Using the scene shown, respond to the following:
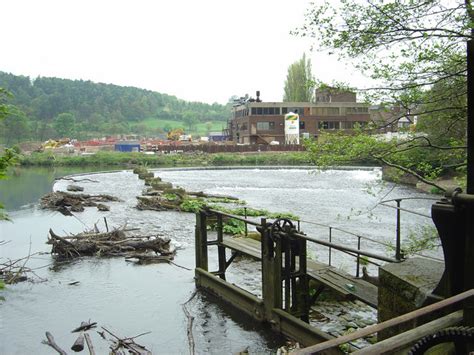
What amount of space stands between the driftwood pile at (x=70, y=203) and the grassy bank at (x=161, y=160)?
37331mm

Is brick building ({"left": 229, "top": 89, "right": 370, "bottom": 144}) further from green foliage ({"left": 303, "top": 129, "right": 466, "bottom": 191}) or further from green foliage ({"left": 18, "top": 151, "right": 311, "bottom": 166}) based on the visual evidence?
green foliage ({"left": 303, "top": 129, "right": 466, "bottom": 191})

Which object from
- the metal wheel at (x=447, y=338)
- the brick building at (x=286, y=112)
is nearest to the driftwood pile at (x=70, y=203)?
the metal wheel at (x=447, y=338)

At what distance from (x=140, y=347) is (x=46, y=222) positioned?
648 inches

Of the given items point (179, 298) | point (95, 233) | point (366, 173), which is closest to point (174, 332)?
point (179, 298)

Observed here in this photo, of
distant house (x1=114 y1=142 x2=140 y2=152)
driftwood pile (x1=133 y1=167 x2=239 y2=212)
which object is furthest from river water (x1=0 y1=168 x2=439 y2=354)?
distant house (x1=114 y1=142 x2=140 y2=152)

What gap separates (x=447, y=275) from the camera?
4.11m

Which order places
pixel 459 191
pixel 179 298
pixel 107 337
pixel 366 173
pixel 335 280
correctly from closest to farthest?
pixel 459 191
pixel 335 280
pixel 107 337
pixel 179 298
pixel 366 173

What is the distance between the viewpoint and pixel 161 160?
2766 inches

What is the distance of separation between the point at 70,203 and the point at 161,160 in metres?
43.1

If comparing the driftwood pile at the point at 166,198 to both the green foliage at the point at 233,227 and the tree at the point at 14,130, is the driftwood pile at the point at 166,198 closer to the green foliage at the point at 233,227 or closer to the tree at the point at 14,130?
the green foliage at the point at 233,227

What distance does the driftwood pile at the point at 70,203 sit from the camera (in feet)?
86.2

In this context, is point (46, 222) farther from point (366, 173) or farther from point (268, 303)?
point (366, 173)

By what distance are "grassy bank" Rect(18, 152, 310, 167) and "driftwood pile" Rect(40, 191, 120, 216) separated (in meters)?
37.3

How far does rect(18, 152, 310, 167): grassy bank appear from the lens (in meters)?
67.2
